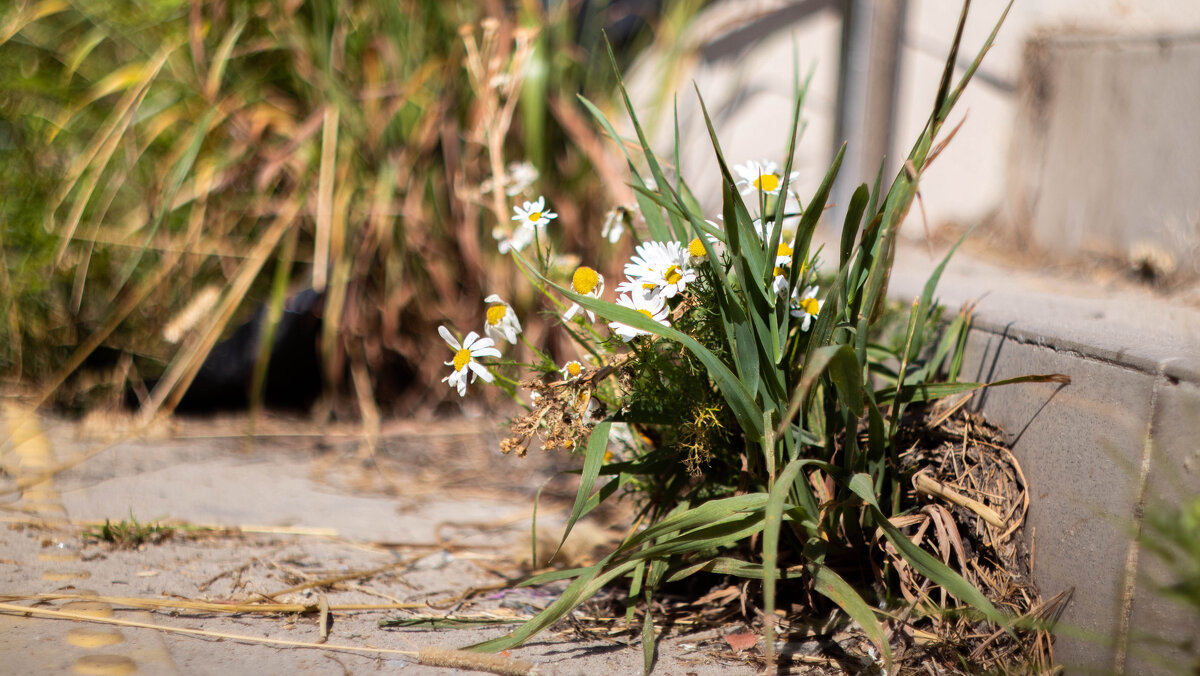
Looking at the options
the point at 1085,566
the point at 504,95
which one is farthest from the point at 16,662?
the point at 504,95

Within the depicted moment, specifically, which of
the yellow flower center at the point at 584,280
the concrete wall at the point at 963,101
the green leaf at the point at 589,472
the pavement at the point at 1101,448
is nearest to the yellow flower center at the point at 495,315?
the yellow flower center at the point at 584,280

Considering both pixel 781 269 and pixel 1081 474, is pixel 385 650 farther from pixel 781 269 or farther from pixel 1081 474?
pixel 1081 474

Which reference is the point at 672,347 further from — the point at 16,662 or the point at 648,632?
the point at 16,662

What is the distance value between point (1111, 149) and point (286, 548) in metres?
2.00

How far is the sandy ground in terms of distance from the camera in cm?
112

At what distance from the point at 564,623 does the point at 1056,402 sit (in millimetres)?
745

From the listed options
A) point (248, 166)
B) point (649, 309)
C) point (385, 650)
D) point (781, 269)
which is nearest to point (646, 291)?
point (649, 309)

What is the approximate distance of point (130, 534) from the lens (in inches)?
58.6

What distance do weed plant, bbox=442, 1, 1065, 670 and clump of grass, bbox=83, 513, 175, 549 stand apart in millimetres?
699

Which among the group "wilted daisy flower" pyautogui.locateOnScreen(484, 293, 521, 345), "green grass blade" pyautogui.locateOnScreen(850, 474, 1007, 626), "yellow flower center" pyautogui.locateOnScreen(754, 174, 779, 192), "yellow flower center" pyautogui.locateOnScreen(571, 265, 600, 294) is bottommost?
"green grass blade" pyautogui.locateOnScreen(850, 474, 1007, 626)

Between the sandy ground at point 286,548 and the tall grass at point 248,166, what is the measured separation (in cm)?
25

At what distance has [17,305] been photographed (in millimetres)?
2273

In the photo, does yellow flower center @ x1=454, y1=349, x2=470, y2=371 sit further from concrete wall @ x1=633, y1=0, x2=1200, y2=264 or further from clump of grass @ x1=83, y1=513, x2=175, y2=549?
concrete wall @ x1=633, y1=0, x2=1200, y2=264

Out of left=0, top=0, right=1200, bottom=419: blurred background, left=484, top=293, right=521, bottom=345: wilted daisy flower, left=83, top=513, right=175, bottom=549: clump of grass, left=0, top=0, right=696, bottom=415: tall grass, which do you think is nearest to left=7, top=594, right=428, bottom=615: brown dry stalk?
left=83, top=513, right=175, bottom=549: clump of grass
